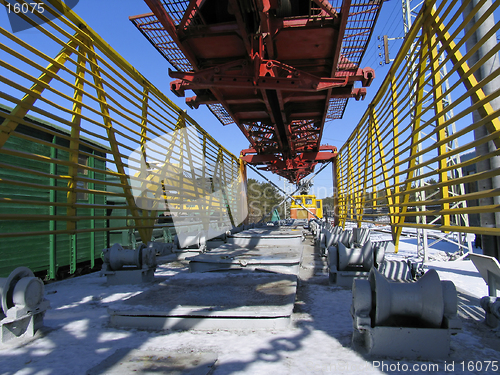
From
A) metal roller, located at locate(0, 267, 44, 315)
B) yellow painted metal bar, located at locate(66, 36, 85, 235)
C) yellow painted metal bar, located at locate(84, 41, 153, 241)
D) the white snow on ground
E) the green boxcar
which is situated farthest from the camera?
the green boxcar

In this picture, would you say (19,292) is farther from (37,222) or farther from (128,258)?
(37,222)

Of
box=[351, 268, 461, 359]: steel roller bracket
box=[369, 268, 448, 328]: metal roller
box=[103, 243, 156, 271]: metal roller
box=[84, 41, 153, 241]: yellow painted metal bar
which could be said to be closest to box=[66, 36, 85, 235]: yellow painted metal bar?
box=[84, 41, 153, 241]: yellow painted metal bar

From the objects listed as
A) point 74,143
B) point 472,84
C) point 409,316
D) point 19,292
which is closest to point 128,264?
point 74,143

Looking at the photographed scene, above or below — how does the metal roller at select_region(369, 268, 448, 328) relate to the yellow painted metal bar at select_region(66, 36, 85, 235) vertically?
below

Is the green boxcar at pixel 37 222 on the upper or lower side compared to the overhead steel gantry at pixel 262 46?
lower

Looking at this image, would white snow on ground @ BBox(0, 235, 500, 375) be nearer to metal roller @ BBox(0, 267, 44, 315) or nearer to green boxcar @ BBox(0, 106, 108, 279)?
metal roller @ BBox(0, 267, 44, 315)

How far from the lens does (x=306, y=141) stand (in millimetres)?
8906

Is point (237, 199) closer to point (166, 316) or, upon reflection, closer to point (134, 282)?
point (134, 282)

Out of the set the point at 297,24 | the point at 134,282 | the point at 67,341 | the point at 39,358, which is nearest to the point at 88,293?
the point at 134,282

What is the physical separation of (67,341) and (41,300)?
0.44 metres

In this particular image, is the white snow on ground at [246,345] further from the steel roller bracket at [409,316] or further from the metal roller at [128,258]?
the metal roller at [128,258]

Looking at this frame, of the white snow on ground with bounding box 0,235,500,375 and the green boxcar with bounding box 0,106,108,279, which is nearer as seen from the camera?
the white snow on ground with bounding box 0,235,500,375


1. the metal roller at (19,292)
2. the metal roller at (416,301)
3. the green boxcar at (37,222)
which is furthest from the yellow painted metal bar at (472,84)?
the green boxcar at (37,222)

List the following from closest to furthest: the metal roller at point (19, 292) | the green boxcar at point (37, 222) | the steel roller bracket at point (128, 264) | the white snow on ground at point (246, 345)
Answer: the white snow on ground at point (246, 345) → the metal roller at point (19, 292) → the steel roller bracket at point (128, 264) → the green boxcar at point (37, 222)
